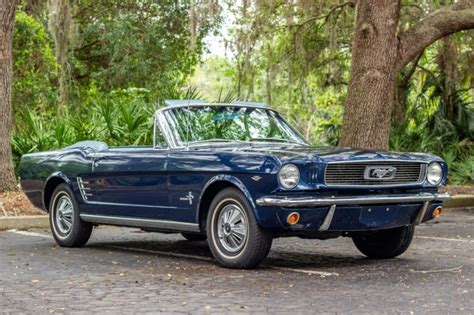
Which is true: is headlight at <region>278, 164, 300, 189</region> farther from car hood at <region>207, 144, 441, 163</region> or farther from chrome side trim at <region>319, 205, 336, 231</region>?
chrome side trim at <region>319, 205, 336, 231</region>

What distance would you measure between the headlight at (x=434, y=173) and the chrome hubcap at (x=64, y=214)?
4.02 metres

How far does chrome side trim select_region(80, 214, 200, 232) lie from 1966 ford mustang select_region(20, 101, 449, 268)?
0.04 feet

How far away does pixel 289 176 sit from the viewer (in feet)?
26.1

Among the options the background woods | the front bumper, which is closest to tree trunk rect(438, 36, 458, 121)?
the background woods

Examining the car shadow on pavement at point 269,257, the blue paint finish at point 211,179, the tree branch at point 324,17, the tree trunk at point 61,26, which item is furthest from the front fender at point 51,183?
the tree trunk at point 61,26

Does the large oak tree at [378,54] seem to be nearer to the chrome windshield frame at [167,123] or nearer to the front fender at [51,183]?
the chrome windshield frame at [167,123]

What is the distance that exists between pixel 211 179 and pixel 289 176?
2.79 feet

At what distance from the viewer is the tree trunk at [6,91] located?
47.4 ft

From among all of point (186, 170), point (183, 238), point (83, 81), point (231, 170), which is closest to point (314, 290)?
point (231, 170)

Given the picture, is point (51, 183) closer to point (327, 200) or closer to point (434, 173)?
→ point (327, 200)

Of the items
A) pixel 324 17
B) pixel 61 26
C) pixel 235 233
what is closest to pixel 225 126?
pixel 235 233

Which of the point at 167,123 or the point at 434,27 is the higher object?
the point at 434,27

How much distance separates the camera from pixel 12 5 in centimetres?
1454

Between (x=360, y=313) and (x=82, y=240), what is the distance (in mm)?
4993
